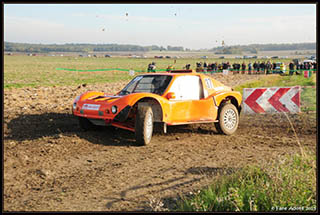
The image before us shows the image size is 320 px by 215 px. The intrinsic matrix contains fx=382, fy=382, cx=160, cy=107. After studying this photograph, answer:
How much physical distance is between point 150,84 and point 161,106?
3.37 feet

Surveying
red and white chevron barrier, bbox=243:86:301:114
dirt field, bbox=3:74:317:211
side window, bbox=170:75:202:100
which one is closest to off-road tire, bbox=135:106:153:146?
dirt field, bbox=3:74:317:211

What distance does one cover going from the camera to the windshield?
377 inches

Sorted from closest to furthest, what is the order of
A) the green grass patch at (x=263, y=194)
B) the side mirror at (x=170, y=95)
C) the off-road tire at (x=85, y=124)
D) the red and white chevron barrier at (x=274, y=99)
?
the green grass patch at (x=263, y=194) → the side mirror at (x=170, y=95) → the off-road tire at (x=85, y=124) → the red and white chevron barrier at (x=274, y=99)

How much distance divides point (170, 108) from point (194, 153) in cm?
154

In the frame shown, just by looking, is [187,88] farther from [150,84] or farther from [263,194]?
[263,194]

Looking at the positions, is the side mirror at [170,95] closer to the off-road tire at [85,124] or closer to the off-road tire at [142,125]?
the off-road tire at [142,125]

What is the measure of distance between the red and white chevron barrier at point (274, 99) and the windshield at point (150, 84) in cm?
425

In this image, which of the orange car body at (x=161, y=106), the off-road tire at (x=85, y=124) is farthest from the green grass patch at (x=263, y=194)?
the off-road tire at (x=85, y=124)

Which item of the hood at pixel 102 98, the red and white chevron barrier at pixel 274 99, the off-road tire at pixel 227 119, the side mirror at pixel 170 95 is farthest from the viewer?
the red and white chevron barrier at pixel 274 99

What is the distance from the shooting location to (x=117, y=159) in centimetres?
745

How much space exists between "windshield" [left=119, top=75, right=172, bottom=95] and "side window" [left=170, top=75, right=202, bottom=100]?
240mm

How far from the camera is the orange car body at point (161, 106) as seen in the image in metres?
8.53

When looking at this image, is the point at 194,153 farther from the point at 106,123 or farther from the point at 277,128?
the point at 277,128

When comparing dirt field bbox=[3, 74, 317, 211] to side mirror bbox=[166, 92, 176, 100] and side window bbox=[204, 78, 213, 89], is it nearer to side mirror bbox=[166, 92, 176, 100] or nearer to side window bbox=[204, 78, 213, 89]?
side mirror bbox=[166, 92, 176, 100]
